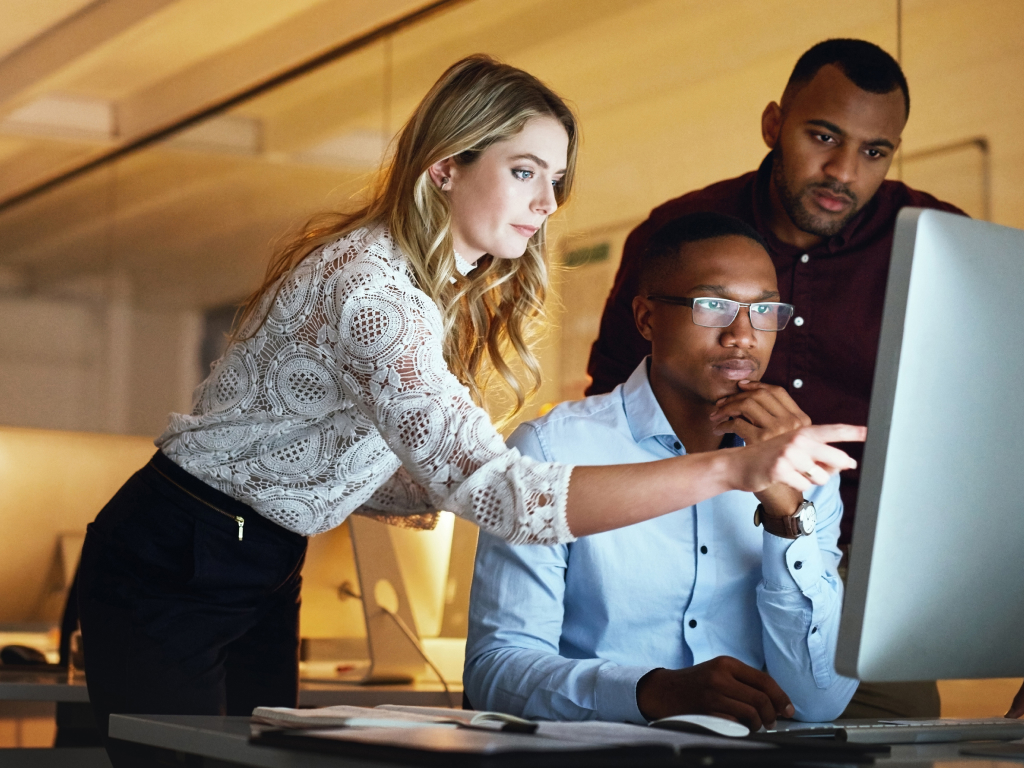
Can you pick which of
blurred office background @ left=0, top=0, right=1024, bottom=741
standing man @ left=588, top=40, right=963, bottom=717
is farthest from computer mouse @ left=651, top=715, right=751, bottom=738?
standing man @ left=588, top=40, right=963, bottom=717

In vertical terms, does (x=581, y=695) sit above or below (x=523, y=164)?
below

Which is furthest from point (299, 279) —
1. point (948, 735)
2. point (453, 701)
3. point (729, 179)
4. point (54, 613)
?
point (54, 613)

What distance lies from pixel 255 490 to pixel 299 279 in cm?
27

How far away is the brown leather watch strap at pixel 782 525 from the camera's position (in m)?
1.39

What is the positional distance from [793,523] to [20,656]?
5.97 feet

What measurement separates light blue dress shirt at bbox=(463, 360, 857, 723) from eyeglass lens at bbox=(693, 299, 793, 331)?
0.13m

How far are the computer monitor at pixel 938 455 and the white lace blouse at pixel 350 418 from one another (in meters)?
Result: 0.39

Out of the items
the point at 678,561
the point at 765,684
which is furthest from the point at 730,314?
the point at 765,684

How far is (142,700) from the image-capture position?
57.6 inches

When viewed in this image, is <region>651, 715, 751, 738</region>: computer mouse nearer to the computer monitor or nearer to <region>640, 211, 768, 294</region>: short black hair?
the computer monitor

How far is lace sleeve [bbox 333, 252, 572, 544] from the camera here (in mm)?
1156

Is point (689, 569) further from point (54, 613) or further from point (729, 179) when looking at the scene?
point (54, 613)

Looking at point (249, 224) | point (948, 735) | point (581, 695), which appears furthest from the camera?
point (249, 224)

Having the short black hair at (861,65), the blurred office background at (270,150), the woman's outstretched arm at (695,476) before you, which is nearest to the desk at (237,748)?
the woman's outstretched arm at (695,476)
